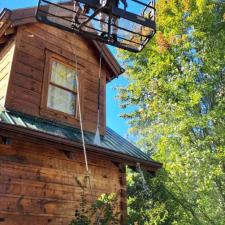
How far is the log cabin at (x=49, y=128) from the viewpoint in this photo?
276 inches

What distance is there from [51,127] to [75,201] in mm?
1851

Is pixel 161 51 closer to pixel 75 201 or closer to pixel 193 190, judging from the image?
pixel 193 190

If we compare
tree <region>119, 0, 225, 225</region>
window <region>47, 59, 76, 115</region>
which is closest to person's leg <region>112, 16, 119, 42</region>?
window <region>47, 59, 76, 115</region>

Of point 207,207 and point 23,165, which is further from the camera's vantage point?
point 207,207

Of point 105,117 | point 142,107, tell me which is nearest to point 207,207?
point 142,107

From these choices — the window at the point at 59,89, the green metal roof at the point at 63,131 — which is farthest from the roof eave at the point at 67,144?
the window at the point at 59,89

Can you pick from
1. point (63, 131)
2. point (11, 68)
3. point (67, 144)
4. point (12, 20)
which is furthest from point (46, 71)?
point (67, 144)

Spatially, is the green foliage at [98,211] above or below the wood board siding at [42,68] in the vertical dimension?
below

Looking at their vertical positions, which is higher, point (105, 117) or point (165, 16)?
point (165, 16)

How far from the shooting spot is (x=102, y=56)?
10836mm

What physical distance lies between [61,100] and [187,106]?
17.9 ft

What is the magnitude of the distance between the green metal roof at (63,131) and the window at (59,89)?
1.24 ft

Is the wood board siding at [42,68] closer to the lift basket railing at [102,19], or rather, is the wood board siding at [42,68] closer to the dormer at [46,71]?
the dormer at [46,71]

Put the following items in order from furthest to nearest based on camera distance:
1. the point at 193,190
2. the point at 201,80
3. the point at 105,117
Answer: the point at 201,80 < the point at 193,190 < the point at 105,117
